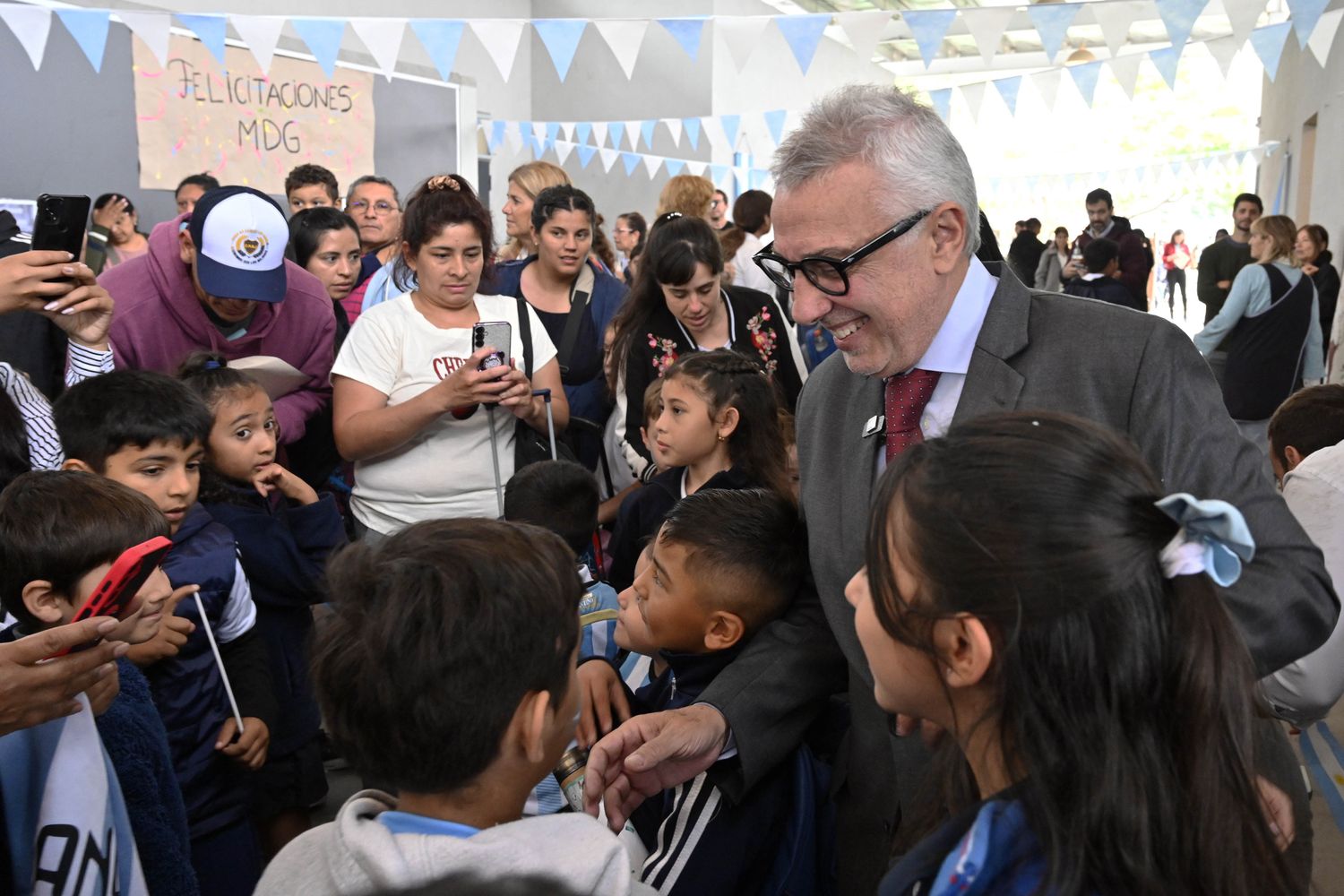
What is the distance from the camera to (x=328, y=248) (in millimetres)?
4512

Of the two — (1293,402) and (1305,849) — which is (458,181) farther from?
(1305,849)

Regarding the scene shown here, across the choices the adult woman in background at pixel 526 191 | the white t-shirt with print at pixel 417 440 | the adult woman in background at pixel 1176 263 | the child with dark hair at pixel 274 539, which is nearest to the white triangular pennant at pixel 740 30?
the adult woman in background at pixel 526 191

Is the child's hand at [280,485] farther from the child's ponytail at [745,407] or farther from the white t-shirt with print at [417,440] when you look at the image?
the child's ponytail at [745,407]

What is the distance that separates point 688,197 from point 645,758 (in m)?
4.57

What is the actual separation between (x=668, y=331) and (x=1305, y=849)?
269 centimetres

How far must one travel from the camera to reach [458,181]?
3.67 metres

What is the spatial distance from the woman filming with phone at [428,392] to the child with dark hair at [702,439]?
0.45m

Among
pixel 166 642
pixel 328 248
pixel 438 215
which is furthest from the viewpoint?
pixel 328 248

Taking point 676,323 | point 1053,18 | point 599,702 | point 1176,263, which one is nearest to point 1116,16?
point 1053,18

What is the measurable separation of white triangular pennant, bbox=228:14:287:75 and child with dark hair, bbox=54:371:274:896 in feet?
13.6

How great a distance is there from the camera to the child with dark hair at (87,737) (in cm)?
153

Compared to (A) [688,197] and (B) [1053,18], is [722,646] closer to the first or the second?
(A) [688,197]

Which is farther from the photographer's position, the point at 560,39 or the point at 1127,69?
the point at 1127,69

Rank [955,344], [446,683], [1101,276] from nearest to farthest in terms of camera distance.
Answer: [446,683] < [955,344] < [1101,276]
